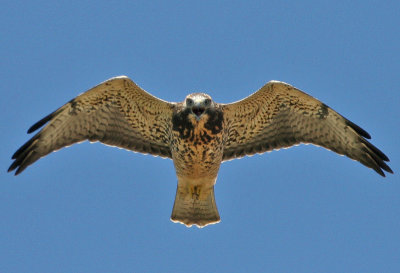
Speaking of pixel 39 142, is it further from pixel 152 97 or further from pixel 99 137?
pixel 152 97

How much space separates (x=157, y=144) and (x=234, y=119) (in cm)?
147

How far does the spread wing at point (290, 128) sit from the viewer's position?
14.7m

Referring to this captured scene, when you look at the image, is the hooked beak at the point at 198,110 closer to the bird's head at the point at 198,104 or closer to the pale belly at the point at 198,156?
the bird's head at the point at 198,104

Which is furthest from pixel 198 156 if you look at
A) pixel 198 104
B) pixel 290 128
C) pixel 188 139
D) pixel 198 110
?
pixel 290 128

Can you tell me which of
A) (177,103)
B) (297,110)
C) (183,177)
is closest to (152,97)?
(177,103)

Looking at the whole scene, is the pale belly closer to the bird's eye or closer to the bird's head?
the bird's head

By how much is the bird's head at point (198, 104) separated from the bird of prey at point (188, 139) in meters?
0.21

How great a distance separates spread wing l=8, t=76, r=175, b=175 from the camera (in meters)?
14.5

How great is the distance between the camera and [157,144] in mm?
15281

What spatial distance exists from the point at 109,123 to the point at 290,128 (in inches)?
124

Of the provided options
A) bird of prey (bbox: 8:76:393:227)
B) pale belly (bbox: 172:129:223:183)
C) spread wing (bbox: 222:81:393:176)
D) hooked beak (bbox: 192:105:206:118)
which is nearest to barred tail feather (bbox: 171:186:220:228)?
bird of prey (bbox: 8:76:393:227)

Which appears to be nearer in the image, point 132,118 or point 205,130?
point 205,130

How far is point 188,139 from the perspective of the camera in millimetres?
13906

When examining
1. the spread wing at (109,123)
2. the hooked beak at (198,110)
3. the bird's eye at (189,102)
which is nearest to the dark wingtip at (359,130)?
the hooked beak at (198,110)
